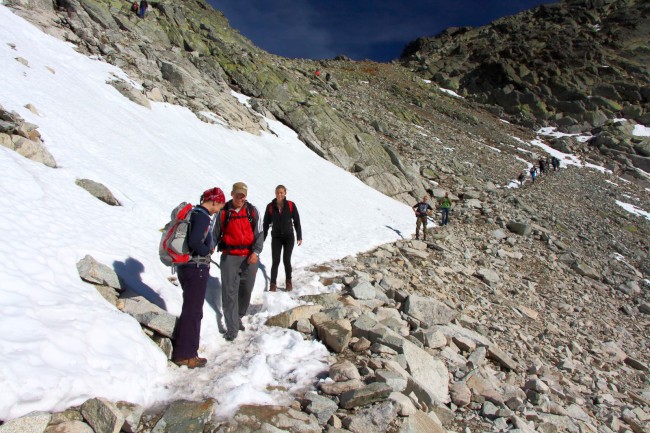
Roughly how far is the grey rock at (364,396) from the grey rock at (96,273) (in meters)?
3.68

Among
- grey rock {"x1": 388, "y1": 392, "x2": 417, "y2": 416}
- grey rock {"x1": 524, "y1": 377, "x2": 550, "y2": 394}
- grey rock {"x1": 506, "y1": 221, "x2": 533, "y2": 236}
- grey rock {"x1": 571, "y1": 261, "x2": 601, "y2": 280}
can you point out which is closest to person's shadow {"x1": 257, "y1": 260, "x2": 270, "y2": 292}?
grey rock {"x1": 388, "y1": 392, "x2": 417, "y2": 416}

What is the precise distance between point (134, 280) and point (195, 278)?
1.84m

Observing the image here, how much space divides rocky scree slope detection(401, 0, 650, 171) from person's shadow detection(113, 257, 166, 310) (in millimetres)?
61179

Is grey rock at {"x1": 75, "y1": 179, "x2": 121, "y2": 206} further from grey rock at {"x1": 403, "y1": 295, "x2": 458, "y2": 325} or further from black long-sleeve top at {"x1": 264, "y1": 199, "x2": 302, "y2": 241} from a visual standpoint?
grey rock at {"x1": 403, "y1": 295, "x2": 458, "y2": 325}

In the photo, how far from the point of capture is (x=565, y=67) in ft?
262

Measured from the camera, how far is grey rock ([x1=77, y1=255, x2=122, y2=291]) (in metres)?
5.52

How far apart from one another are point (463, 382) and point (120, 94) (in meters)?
18.5

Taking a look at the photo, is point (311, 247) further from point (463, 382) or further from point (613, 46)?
point (613, 46)

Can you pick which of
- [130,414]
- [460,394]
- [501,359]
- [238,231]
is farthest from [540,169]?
[130,414]

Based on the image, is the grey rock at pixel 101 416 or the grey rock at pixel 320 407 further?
the grey rock at pixel 320 407

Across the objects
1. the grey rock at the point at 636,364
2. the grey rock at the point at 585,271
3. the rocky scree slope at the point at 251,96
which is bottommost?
the grey rock at the point at 636,364

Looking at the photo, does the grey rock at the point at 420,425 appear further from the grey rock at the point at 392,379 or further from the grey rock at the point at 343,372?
the grey rock at the point at 343,372

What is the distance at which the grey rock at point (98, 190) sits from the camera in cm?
870

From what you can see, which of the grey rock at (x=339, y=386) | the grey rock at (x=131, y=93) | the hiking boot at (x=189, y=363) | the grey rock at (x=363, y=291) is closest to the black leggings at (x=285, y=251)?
the grey rock at (x=363, y=291)
